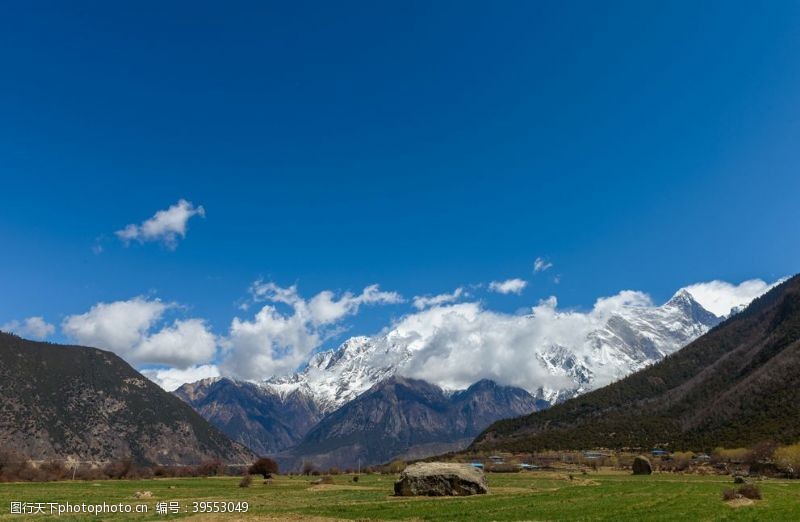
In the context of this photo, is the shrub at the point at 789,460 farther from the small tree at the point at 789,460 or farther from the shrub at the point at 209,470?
the shrub at the point at 209,470

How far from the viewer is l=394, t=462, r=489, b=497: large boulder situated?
171 ft

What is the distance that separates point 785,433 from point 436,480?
141 meters

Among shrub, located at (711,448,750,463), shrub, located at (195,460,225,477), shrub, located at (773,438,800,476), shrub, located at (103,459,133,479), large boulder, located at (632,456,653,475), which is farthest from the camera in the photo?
shrub, located at (711,448,750,463)

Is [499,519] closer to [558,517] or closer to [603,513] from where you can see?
[558,517]

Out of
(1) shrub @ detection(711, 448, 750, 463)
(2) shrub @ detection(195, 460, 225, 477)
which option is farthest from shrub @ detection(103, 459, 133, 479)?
(1) shrub @ detection(711, 448, 750, 463)

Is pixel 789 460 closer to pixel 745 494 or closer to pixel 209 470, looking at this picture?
pixel 745 494

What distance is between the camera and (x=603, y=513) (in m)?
35.1

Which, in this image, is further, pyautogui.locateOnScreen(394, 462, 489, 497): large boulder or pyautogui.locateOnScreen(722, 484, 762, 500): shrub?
pyautogui.locateOnScreen(394, 462, 489, 497): large boulder

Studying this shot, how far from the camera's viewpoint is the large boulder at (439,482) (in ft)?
171

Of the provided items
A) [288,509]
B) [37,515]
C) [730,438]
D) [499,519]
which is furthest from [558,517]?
[730,438]

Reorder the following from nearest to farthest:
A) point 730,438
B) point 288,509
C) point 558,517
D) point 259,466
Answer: point 558,517, point 288,509, point 259,466, point 730,438

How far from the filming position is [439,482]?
52.4 metres

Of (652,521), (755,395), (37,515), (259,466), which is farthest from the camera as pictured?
(755,395)

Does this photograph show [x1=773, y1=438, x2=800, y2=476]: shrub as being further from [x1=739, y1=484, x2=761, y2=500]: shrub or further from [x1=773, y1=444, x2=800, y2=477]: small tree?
[x1=739, y1=484, x2=761, y2=500]: shrub
